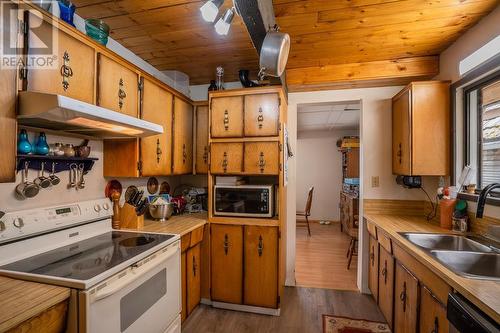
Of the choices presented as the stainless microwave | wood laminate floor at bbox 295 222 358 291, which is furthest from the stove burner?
wood laminate floor at bbox 295 222 358 291

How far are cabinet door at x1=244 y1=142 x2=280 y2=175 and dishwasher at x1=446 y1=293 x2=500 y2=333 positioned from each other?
1.48 meters

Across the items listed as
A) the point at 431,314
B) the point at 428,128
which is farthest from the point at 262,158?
the point at 431,314

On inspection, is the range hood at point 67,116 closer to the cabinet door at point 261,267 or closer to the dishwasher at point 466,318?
the cabinet door at point 261,267

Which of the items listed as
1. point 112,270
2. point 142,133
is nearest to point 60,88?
point 142,133

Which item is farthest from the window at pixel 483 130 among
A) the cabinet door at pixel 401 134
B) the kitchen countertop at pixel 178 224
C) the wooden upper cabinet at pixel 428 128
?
the kitchen countertop at pixel 178 224

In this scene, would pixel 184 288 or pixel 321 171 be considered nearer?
pixel 184 288

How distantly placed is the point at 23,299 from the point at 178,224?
4.16 ft

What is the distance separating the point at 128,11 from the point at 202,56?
77 centimetres

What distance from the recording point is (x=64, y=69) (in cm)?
137

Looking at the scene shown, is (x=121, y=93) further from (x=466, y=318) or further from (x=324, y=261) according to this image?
(x=324, y=261)

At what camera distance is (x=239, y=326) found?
2.15m

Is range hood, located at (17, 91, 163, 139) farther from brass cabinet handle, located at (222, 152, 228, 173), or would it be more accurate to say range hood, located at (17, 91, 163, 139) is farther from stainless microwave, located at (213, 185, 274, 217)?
stainless microwave, located at (213, 185, 274, 217)

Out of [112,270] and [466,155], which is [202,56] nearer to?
[112,270]

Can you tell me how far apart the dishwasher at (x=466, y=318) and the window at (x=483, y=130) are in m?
1.21
